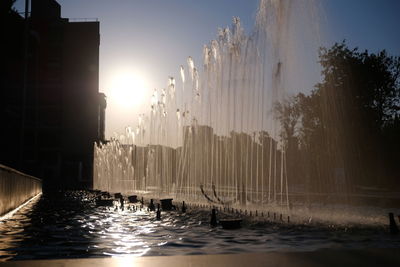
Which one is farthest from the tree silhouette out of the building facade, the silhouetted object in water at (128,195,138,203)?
the building facade

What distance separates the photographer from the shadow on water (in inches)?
391

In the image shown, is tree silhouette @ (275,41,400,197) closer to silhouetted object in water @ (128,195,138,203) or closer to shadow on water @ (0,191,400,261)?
silhouetted object in water @ (128,195,138,203)

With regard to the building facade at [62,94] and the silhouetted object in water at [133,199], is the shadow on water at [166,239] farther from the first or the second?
the building facade at [62,94]

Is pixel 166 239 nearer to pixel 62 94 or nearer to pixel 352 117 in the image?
pixel 352 117

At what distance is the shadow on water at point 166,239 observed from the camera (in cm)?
993

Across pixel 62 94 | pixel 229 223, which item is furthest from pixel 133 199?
pixel 62 94

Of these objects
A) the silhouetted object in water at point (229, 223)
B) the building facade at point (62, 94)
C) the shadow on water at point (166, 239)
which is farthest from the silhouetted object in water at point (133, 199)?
the building facade at point (62, 94)

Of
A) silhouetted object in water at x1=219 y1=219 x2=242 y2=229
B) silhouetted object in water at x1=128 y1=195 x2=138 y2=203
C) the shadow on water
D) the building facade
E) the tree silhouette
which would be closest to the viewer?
the shadow on water

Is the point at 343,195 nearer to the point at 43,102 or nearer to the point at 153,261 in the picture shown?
the point at 153,261

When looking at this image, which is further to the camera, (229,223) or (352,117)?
(352,117)

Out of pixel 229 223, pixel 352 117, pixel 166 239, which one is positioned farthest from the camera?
pixel 352 117

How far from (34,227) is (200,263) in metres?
8.81

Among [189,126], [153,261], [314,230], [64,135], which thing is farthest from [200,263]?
[64,135]

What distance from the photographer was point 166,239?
12227 mm
